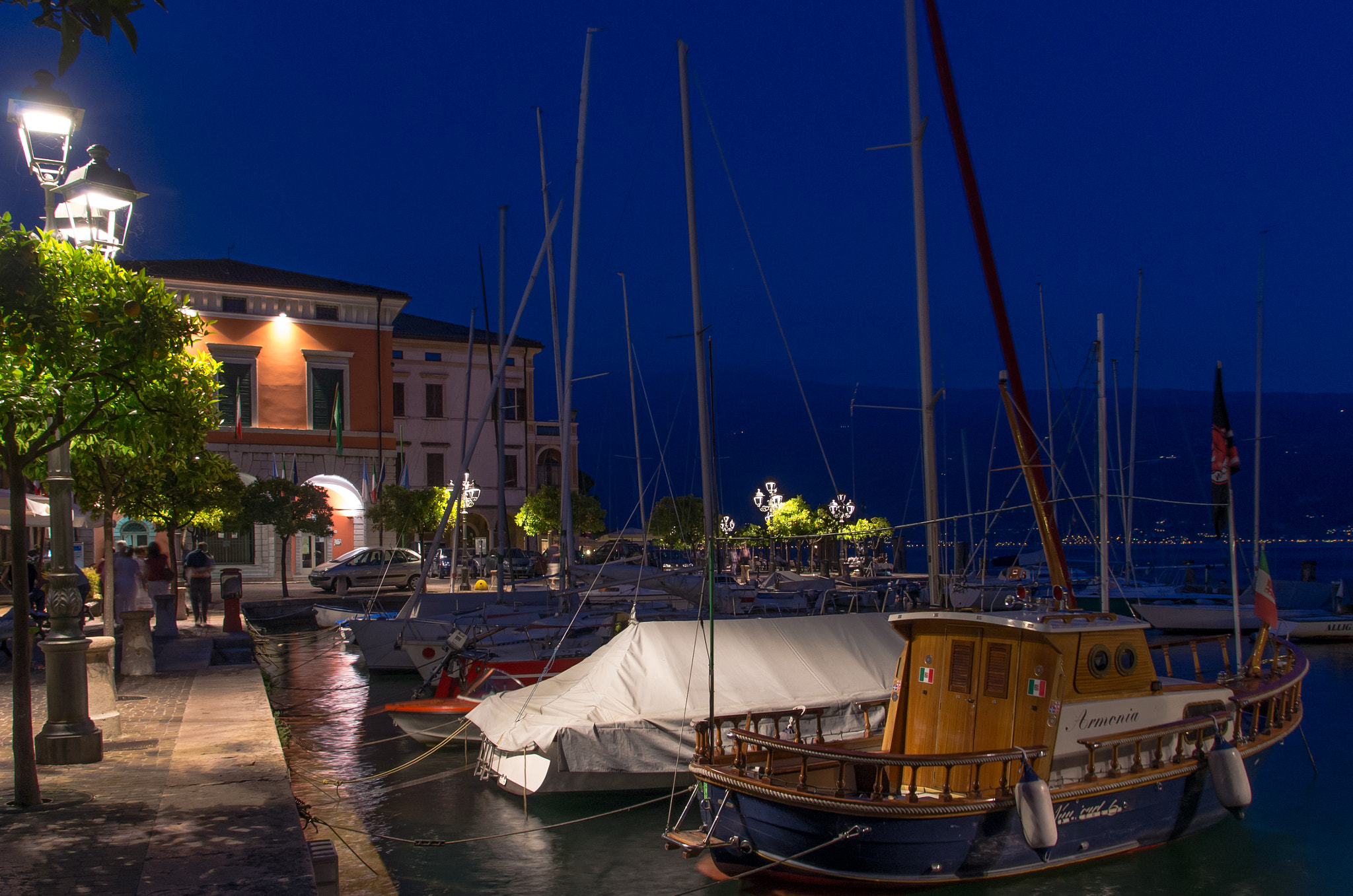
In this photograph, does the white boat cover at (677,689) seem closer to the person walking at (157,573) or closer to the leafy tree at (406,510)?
the person walking at (157,573)

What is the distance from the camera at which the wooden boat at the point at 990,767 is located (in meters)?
8.67

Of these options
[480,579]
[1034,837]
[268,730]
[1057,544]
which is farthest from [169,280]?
[1034,837]

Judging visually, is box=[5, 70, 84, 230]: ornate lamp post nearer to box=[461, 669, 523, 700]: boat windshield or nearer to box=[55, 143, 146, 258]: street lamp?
box=[55, 143, 146, 258]: street lamp

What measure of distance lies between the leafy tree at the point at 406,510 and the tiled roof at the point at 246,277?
8874mm

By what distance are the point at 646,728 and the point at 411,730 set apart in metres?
4.63

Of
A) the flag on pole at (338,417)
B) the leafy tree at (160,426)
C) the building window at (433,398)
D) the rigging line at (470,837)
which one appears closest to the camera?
the leafy tree at (160,426)

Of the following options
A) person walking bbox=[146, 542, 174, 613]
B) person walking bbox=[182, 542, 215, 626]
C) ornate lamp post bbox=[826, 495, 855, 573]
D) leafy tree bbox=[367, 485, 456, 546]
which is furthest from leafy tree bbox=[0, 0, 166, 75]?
leafy tree bbox=[367, 485, 456, 546]

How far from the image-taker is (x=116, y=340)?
7.44 metres

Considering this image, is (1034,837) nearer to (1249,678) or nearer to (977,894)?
(977,894)

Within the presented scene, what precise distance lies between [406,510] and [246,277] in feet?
42.6

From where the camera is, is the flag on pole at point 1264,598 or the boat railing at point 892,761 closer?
the boat railing at point 892,761

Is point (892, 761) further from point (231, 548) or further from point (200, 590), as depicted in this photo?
point (231, 548)

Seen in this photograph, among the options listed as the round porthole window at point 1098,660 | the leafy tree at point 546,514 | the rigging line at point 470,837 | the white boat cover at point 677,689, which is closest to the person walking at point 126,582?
the white boat cover at point 677,689

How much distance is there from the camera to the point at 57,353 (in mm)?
7109
